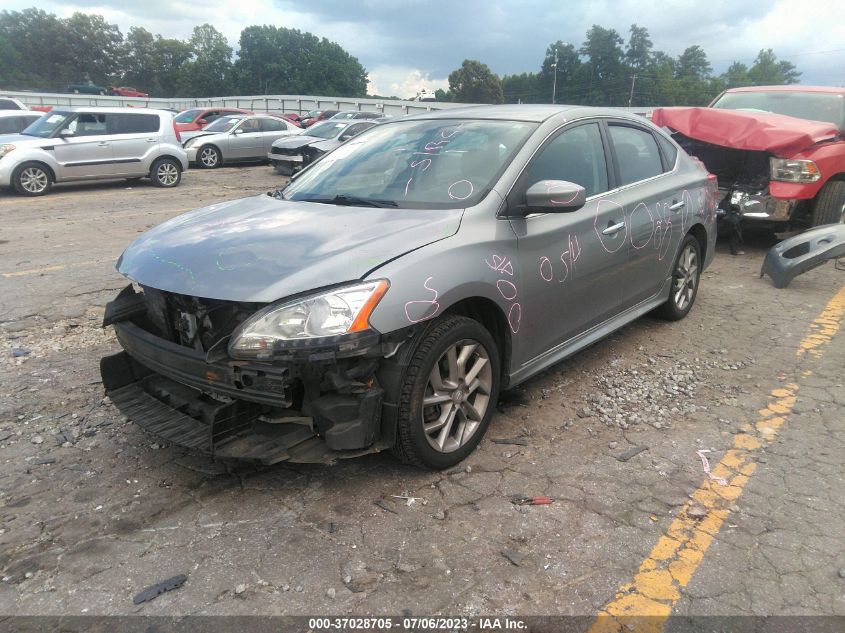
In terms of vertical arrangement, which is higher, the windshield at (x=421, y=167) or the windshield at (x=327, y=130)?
the windshield at (x=327, y=130)

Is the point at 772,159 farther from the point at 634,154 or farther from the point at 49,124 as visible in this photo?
the point at 49,124

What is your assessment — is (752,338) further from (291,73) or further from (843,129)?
(291,73)

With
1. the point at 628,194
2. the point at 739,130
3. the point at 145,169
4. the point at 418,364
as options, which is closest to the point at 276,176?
the point at 145,169

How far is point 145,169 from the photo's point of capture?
13188 millimetres

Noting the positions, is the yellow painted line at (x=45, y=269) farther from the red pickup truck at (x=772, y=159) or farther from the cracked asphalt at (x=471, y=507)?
the red pickup truck at (x=772, y=159)

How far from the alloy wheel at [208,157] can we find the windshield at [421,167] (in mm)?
14255

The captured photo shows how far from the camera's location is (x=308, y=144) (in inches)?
582

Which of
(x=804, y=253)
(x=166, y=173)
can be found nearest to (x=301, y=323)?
(x=804, y=253)

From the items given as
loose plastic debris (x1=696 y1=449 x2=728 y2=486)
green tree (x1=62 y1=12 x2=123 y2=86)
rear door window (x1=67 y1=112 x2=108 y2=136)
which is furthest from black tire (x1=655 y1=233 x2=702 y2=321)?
green tree (x1=62 y1=12 x2=123 y2=86)

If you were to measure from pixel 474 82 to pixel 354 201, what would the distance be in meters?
88.8

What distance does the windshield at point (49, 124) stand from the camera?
472 inches

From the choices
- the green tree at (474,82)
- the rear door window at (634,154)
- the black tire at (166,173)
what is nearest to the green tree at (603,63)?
the green tree at (474,82)

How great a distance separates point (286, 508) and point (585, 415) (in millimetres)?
1849

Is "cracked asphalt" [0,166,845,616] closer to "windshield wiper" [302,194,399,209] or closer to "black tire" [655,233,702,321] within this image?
"black tire" [655,233,702,321]
